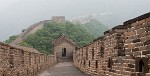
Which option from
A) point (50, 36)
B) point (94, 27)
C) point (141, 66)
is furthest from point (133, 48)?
point (94, 27)

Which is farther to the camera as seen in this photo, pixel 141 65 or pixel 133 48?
pixel 133 48

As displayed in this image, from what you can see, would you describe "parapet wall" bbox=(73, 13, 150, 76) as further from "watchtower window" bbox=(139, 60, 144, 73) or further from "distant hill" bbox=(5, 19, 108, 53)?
"distant hill" bbox=(5, 19, 108, 53)

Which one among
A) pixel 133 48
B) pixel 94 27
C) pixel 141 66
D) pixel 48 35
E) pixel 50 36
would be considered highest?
pixel 94 27

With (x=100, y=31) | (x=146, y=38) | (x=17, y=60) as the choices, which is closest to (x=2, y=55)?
(x=17, y=60)

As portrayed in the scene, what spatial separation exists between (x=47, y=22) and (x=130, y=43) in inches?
2651

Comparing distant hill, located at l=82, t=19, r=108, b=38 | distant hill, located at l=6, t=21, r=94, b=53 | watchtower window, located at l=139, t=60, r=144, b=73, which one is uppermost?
distant hill, located at l=82, t=19, r=108, b=38

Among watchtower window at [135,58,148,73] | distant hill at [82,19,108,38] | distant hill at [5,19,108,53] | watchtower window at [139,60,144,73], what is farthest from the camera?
distant hill at [82,19,108,38]

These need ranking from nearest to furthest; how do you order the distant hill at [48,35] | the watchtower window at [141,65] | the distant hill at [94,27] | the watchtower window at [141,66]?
the watchtower window at [141,65] < the watchtower window at [141,66] < the distant hill at [48,35] < the distant hill at [94,27]

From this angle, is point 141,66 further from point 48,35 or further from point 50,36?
point 48,35

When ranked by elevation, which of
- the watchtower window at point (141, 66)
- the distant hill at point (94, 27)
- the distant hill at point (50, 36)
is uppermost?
the distant hill at point (94, 27)

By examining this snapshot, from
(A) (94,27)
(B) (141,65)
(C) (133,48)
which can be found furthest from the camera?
(A) (94,27)

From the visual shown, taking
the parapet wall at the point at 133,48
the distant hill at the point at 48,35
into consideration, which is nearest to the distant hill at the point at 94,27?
the distant hill at the point at 48,35

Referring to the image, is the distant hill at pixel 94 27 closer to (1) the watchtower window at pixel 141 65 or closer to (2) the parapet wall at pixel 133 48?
(2) the parapet wall at pixel 133 48

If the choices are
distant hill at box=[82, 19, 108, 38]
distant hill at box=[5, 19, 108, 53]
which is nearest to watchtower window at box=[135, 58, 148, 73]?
distant hill at box=[5, 19, 108, 53]
